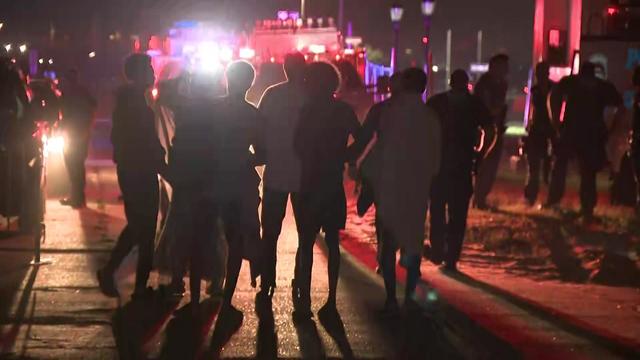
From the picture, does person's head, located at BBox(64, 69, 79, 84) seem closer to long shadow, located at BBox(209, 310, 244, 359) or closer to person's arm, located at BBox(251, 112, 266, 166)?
person's arm, located at BBox(251, 112, 266, 166)

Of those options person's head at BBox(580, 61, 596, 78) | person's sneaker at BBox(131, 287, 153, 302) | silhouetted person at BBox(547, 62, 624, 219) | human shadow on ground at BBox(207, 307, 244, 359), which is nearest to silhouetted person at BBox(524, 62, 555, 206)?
silhouetted person at BBox(547, 62, 624, 219)

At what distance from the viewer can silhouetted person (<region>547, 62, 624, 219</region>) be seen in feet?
42.2

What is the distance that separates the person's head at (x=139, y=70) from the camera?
28.5 ft

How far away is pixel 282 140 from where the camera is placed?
840cm

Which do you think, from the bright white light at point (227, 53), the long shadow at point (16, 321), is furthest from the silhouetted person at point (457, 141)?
the bright white light at point (227, 53)

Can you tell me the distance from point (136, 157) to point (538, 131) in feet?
25.0

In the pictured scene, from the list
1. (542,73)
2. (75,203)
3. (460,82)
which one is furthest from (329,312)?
(75,203)

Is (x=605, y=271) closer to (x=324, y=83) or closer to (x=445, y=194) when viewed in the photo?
(x=445, y=194)

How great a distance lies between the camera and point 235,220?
8359 mm

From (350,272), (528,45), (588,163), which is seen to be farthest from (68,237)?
(528,45)

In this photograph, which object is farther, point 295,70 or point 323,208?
point 295,70

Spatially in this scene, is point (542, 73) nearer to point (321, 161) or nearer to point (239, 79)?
point (321, 161)

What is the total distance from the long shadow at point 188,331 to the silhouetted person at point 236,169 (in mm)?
216

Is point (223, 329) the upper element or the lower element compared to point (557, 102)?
lower
